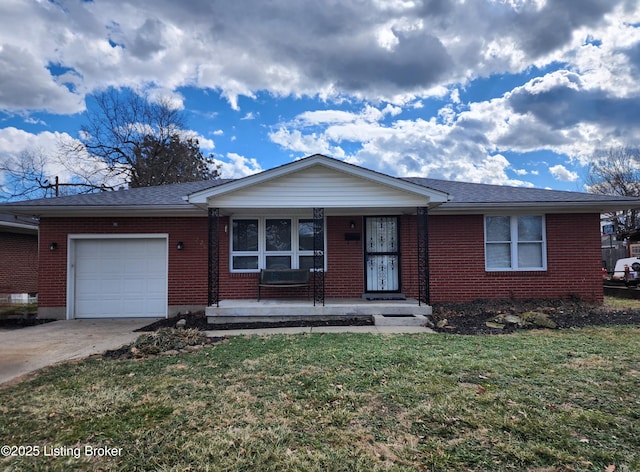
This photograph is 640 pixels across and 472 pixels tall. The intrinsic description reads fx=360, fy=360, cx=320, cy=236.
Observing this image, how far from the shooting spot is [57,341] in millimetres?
6816

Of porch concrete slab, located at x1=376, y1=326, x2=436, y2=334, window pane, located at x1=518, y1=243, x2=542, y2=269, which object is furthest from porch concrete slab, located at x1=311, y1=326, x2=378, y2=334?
window pane, located at x1=518, y1=243, x2=542, y2=269

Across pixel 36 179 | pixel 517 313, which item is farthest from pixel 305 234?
pixel 36 179

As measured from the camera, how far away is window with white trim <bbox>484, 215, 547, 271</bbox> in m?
9.64

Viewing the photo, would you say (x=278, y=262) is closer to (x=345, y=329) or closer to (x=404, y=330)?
(x=345, y=329)

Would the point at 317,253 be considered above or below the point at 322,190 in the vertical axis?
below

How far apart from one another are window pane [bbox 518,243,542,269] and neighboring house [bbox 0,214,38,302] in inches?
652

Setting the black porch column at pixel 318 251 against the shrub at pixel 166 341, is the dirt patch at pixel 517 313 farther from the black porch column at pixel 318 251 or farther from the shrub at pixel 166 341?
the shrub at pixel 166 341

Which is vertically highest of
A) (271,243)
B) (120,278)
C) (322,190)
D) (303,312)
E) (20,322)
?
(322,190)

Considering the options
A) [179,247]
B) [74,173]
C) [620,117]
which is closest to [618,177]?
[620,117]

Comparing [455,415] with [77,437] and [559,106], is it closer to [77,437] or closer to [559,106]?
[77,437]

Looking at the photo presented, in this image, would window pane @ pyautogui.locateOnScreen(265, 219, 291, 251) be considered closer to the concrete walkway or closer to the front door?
the front door

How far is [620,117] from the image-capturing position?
20.6 meters

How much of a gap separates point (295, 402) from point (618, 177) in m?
33.8

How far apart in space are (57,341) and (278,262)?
4.94 m
